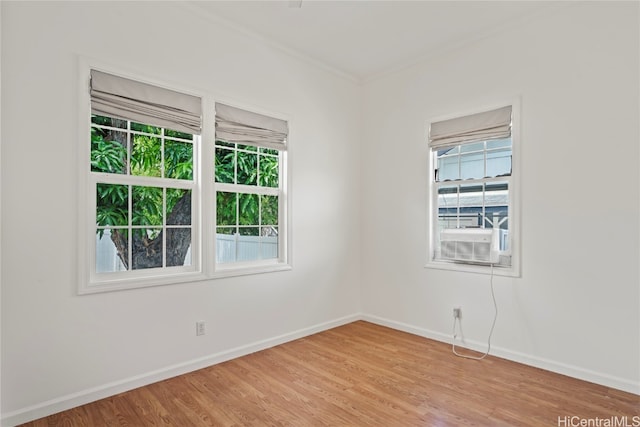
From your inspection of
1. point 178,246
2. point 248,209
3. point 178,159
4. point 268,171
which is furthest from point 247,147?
point 178,246

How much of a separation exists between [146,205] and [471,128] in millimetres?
2877

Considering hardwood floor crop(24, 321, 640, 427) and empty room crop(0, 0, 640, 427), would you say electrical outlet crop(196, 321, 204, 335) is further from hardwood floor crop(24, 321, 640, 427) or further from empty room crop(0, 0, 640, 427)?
hardwood floor crop(24, 321, 640, 427)

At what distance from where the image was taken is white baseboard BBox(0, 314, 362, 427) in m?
2.21

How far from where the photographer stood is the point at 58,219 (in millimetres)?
2338

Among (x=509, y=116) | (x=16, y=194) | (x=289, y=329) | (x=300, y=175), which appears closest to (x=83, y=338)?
(x=16, y=194)

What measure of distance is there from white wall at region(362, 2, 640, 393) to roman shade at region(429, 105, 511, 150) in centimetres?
12

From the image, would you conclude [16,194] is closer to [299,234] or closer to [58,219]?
[58,219]

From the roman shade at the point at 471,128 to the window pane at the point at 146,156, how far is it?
2.54m

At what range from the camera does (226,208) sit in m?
3.26

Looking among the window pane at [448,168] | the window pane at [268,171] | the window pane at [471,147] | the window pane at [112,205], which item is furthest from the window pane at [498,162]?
the window pane at [112,205]

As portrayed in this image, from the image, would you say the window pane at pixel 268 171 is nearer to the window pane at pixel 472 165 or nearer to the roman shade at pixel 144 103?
the roman shade at pixel 144 103

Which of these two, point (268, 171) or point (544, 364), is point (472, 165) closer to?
point (544, 364)

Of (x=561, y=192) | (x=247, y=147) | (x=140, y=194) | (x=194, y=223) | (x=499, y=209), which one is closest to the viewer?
(x=140, y=194)

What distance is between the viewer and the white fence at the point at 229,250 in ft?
8.52
